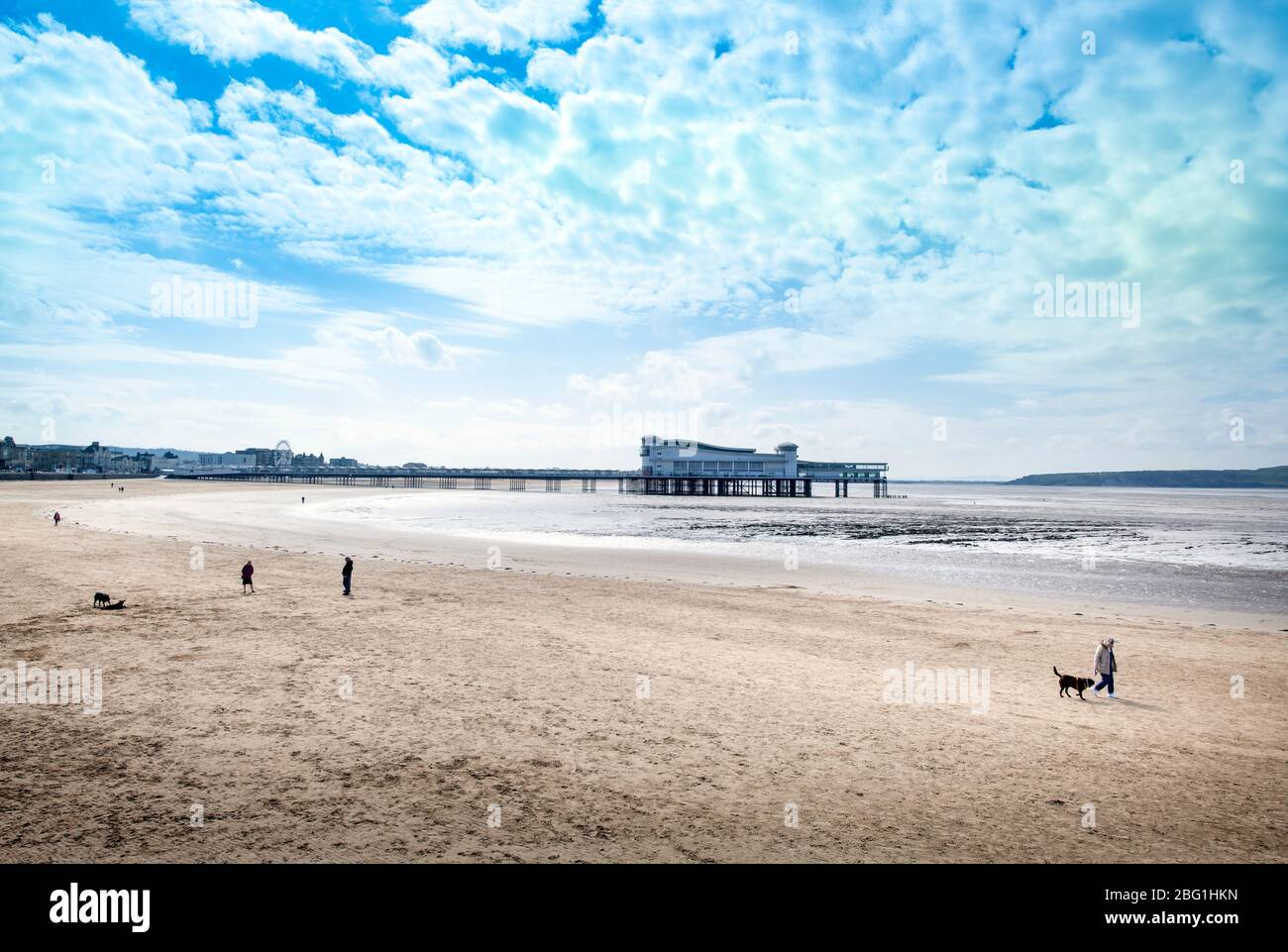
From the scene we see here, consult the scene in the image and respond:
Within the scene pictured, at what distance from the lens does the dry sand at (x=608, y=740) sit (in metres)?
6.19

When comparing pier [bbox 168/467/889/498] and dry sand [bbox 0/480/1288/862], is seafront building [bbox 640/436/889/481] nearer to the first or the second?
pier [bbox 168/467/889/498]

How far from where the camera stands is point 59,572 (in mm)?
20484

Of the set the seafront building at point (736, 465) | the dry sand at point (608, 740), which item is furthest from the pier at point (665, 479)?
the dry sand at point (608, 740)

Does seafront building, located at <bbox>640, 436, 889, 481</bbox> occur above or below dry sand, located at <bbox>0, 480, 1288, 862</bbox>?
above

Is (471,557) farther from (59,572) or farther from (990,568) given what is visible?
(990,568)

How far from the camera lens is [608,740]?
880cm

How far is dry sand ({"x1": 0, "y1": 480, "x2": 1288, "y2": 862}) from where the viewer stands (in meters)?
6.19

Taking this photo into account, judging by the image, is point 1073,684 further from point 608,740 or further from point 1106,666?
point 608,740

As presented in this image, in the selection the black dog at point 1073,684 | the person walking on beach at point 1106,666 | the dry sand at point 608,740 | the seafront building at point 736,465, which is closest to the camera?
the dry sand at point 608,740

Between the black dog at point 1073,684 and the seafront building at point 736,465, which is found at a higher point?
the seafront building at point 736,465

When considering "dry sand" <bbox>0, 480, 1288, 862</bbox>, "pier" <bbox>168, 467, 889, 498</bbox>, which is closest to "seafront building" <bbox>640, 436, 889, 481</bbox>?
"pier" <bbox>168, 467, 889, 498</bbox>

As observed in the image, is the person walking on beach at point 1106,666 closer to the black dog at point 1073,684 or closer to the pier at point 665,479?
the black dog at point 1073,684

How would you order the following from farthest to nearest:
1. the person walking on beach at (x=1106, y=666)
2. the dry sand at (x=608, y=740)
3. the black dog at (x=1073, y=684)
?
the person walking on beach at (x=1106, y=666), the black dog at (x=1073, y=684), the dry sand at (x=608, y=740)

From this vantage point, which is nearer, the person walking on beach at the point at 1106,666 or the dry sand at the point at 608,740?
the dry sand at the point at 608,740
